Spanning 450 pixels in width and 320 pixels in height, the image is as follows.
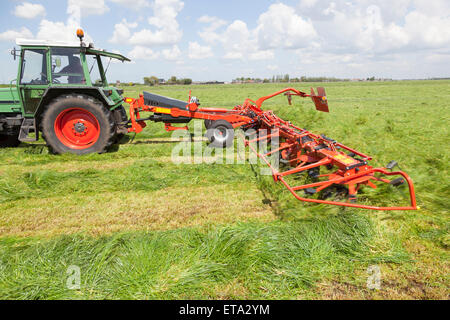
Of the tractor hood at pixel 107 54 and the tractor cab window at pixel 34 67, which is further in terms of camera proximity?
the tractor hood at pixel 107 54

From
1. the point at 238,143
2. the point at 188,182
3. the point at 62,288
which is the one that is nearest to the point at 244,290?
the point at 62,288

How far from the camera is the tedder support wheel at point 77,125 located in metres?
5.65

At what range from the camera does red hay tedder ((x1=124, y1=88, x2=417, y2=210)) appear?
10.7 feet

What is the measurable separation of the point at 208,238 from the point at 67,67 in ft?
18.5

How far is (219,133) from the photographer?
6.49 meters

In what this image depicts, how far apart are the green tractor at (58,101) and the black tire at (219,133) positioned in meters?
2.39

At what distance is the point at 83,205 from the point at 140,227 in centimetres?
117

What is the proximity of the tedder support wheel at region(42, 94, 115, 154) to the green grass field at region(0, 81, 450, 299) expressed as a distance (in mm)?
1135
